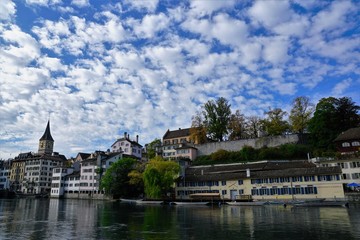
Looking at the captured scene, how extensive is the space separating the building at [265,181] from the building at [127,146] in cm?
3421

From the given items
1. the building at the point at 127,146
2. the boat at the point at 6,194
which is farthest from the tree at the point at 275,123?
the boat at the point at 6,194

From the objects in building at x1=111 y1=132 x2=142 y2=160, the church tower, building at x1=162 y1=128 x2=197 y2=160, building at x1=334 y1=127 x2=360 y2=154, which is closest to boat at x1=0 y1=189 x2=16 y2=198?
building at x1=111 y1=132 x2=142 y2=160

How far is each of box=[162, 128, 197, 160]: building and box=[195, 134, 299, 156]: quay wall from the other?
2.71 metres

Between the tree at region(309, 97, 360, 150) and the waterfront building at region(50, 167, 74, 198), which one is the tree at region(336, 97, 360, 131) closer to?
the tree at region(309, 97, 360, 150)

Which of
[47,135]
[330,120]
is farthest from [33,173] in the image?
[330,120]

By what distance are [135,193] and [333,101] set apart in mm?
51507

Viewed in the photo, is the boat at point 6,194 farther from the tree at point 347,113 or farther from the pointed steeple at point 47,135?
the tree at point 347,113

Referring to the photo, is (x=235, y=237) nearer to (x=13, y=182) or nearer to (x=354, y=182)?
(x=354, y=182)

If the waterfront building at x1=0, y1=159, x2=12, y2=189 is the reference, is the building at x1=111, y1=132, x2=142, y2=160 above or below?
above

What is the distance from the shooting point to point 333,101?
221ft

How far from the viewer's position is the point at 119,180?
2820 inches

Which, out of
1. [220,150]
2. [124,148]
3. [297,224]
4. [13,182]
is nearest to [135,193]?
[220,150]

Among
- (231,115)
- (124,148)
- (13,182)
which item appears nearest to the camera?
(231,115)

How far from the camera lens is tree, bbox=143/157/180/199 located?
2418 inches
